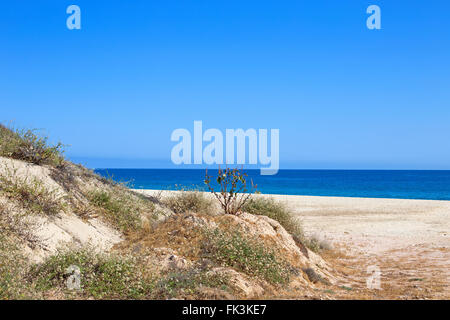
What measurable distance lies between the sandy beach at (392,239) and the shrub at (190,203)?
3.19 m

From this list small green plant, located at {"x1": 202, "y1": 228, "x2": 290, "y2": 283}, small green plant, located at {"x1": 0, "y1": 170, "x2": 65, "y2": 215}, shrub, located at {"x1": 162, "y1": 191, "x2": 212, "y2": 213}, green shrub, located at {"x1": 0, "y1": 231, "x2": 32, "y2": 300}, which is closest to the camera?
green shrub, located at {"x1": 0, "y1": 231, "x2": 32, "y2": 300}

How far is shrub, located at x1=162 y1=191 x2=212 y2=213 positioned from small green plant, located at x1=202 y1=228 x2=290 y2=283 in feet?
19.7

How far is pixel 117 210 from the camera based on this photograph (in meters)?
12.6

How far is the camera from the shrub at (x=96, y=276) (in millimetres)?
6758

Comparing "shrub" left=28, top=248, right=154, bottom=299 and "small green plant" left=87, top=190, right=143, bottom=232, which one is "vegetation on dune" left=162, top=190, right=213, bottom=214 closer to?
"small green plant" left=87, top=190, right=143, bottom=232

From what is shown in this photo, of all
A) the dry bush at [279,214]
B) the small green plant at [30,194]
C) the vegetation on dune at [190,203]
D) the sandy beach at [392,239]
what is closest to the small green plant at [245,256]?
the sandy beach at [392,239]

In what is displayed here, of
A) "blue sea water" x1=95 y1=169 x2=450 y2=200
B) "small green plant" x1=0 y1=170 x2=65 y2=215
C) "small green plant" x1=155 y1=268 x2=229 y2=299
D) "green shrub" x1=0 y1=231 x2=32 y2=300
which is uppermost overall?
"small green plant" x1=0 y1=170 x2=65 y2=215

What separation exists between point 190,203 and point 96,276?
8.63 meters

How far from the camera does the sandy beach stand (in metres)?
10.6

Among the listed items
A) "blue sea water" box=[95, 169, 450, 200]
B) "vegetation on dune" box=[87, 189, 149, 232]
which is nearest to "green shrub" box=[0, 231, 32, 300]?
"vegetation on dune" box=[87, 189, 149, 232]

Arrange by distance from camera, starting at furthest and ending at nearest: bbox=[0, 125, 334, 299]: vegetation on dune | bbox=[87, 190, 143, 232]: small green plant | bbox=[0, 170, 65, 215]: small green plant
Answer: bbox=[87, 190, 143, 232]: small green plant → bbox=[0, 170, 65, 215]: small green plant → bbox=[0, 125, 334, 299]: vegetation on dune

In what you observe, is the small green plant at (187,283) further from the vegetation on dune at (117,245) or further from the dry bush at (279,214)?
the dry bush at (279,214)
